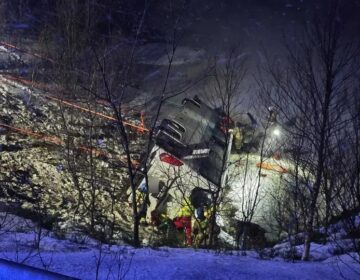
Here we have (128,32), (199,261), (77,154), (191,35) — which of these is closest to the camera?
(199,261)

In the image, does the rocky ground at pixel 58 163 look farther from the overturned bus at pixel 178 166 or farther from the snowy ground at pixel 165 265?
the snowy ground at pixel 165 265

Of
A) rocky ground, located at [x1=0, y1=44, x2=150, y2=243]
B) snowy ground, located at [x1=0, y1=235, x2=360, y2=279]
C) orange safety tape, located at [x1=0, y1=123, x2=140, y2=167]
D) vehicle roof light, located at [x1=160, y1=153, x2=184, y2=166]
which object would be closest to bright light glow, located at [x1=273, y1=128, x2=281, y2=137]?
vehicle roof light, located at [x1=160, y1=153, x2=184, y2=166]

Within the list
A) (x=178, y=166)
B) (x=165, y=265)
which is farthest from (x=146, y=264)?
(x=178, y=166)

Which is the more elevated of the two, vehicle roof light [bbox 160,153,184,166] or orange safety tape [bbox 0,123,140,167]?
orange safety tape [bbox 0,123,140,167]

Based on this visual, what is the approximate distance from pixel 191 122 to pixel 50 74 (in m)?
6.83

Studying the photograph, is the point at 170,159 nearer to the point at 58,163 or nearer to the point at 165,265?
the point at 58,163

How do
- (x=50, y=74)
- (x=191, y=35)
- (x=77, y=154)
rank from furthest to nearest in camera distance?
(x=191, y=35)
(x=50, y=74)
(x=77, y=154)

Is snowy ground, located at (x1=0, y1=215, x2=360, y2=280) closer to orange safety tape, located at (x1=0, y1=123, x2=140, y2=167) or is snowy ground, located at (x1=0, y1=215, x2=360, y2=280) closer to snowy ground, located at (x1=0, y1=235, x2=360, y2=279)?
snowy ground, located at (x1=0, y1=235, x2=360, y2=279)

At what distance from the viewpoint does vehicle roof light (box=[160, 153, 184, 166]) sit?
1523cm

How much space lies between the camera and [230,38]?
3444 cm

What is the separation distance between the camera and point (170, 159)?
50.1ft

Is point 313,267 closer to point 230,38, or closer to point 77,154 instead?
point 77,154

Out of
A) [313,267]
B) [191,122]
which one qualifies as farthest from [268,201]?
[313,267]

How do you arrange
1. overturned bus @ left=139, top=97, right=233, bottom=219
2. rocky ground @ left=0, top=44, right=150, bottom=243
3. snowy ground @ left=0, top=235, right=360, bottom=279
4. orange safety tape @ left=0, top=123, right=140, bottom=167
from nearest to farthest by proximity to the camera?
1. snowy ground @ left=0, top=235, right=360, bottom=279
2. rocky ground @ left=0, top=44, right=150, bottom=243
3. overturned bus @ left=139, top=97, right=233, bottom=219
4. orange safety tape @ left=0, top=123, right=140, bottom=167
